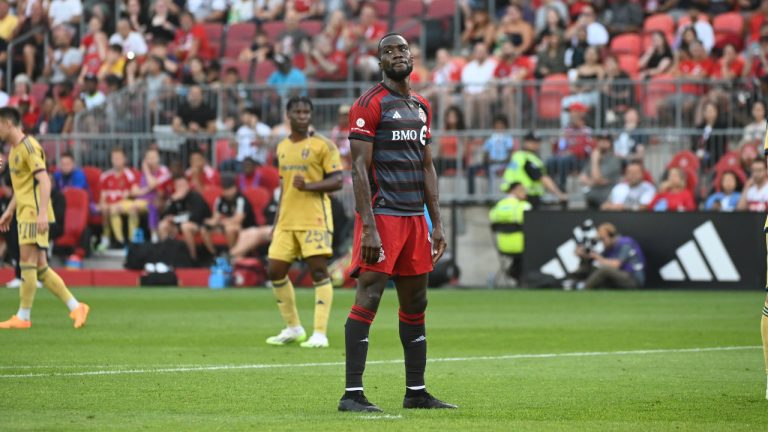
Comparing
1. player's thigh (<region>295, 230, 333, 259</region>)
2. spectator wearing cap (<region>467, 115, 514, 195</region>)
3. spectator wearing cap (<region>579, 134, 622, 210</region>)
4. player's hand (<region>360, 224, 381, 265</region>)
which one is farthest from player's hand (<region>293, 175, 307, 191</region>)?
spectator wearing cap (<region>467, 115, 514, 195</region>)

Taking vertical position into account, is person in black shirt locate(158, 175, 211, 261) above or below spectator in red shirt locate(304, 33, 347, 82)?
below

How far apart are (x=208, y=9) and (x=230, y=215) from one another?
361 inches

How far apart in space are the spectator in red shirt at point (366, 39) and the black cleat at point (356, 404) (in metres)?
20.6

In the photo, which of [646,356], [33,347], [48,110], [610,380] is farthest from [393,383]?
[48,110]

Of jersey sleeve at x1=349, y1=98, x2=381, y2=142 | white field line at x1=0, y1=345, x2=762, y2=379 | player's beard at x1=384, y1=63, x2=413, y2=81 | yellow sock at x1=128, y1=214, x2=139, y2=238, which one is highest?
player's beard at x1=384, y1=63, x2=413, y2=81

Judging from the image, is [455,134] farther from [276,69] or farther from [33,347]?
[33,347]

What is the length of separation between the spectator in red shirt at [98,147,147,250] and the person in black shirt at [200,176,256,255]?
6.07 ft

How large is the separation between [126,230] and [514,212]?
8.10 m

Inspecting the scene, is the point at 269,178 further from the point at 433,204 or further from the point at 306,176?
the point at 433,204

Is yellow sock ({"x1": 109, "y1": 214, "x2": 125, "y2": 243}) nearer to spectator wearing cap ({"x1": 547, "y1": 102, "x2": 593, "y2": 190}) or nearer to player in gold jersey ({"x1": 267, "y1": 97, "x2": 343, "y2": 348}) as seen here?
spectator wearing cap ({"x1": 547, "y1": 102, "x2": 593, "y2": 190})

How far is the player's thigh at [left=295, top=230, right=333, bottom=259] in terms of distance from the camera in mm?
15047

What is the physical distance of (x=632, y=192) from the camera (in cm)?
2523

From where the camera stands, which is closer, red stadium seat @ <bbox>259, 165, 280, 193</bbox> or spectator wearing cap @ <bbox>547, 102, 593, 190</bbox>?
spectator wearing cap @ <bbox>547, 102, 593, 190</bbox>

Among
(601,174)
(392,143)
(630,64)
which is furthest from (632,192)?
(392,143)
